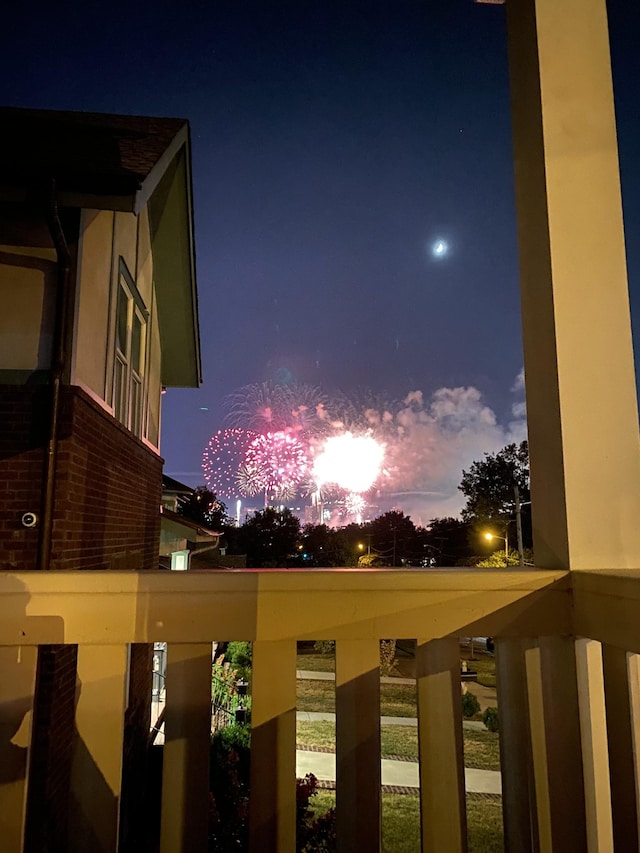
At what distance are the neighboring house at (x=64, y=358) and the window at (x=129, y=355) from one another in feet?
0.30

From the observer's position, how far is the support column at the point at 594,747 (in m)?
0.94

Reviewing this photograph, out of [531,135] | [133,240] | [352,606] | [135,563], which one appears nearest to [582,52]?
[531,135]

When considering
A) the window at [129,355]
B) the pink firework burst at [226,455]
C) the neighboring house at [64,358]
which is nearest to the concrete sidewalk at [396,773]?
the neighboring house at [64,358]

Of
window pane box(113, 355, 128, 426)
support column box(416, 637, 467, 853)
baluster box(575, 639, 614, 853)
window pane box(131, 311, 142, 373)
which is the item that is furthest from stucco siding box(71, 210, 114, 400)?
baluster box(575, 639, 614, 853)

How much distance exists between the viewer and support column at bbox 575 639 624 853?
939mm

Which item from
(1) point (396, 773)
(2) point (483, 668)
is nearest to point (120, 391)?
(1) point (396, 773)

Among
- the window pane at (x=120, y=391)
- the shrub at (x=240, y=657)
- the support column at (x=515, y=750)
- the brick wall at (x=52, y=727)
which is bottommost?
the shrub at (x=240, y=657)

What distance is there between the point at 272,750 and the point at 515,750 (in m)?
0.43

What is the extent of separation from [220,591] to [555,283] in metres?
0.87

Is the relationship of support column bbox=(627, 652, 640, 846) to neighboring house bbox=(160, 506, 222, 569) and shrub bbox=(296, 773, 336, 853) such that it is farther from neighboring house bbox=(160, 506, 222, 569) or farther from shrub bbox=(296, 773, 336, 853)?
neighboring house bbox=(160, 506, 222, 569)

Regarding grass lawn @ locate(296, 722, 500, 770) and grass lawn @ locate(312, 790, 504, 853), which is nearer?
grass lawn @ locate(312, 790, 504, 853)

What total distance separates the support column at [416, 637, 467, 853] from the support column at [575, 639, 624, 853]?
0.68 feet

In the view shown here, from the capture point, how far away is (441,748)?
973mm

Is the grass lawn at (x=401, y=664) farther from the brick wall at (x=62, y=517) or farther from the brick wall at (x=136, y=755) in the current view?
the brick wall at (x=62, y=517)
